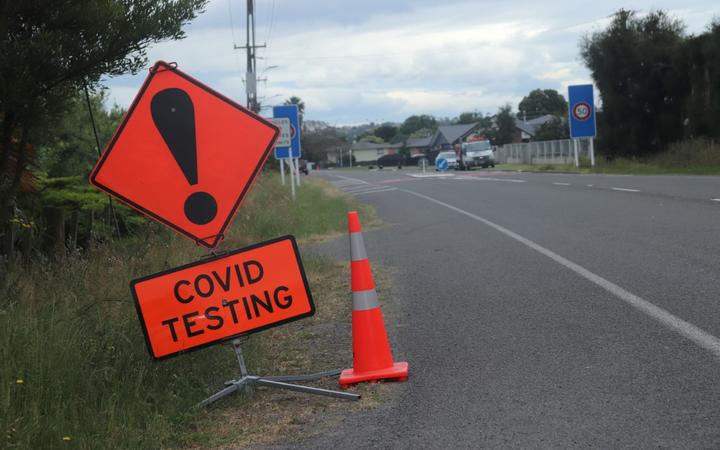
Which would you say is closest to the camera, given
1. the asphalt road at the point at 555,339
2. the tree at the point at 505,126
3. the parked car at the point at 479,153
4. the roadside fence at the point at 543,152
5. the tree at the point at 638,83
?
the asphalt road at the point at 555,339

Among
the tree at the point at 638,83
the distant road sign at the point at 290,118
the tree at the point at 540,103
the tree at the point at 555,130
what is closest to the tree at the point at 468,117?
the tree at the point at 540,103

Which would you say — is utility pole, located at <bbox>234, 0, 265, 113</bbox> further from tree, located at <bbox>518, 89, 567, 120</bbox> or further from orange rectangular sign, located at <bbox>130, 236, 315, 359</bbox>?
tree, located at <bbox>518, 89, 567, 120</bbox>

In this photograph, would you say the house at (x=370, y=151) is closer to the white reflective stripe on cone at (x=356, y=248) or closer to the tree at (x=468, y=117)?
the tree at (x=468, y=117)

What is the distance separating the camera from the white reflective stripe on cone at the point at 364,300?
18.9 feet

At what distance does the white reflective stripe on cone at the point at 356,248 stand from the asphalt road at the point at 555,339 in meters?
0.81

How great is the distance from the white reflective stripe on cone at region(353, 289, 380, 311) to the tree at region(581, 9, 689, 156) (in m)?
40.5

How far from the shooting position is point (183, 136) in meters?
5.43

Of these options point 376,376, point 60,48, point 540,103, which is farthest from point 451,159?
point 540,103

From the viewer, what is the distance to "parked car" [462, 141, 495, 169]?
6353cm

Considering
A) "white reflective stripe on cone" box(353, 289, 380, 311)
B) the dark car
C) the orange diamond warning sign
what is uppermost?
the orange diamond warning sign

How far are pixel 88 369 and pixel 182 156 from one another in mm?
1353

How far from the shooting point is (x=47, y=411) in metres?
4.63

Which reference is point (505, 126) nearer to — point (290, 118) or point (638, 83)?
point (638, 83)

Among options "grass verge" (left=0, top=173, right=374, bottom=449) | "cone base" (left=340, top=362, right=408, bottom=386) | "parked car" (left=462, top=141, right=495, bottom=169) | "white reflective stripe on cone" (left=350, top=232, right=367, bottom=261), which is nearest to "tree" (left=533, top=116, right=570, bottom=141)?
"parked car" (left=462, top=141, right=495, bottom=169)
